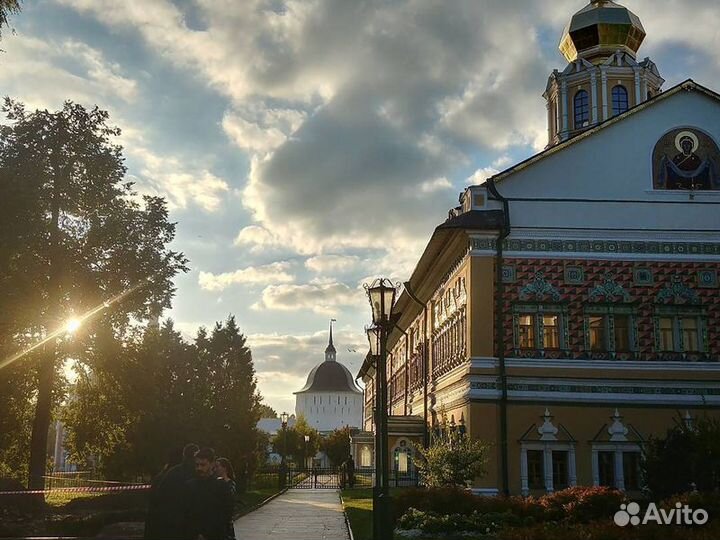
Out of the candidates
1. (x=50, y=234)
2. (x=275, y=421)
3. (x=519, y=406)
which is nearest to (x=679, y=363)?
(x=519, y=406)

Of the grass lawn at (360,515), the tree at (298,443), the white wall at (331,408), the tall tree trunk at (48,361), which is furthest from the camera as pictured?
the white wall at (331,408)

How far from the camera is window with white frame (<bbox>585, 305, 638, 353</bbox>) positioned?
26.1m

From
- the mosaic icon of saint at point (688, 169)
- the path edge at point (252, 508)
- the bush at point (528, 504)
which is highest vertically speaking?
the mosaic icon of saint at point (688, 169)

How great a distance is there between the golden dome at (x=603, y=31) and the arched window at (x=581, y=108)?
2.18 meters

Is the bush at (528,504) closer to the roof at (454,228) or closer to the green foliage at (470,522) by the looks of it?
the green foliage at (470,522)

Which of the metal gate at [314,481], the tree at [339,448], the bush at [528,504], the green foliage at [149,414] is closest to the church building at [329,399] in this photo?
the tree at [339,448]

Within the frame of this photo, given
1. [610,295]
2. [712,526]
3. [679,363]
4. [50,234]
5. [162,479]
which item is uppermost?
[50,234]

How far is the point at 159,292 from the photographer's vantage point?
27812mm

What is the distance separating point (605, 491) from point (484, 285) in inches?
376

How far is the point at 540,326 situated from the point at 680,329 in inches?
174

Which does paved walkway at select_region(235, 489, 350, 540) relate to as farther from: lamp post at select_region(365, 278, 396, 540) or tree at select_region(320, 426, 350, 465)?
tree at select_region(320, 426, 350, 465)

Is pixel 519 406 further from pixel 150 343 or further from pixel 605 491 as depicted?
pixel 150 343

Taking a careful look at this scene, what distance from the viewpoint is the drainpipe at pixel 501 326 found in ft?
82.6

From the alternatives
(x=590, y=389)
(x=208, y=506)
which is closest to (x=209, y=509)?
(x=208, y=506)
